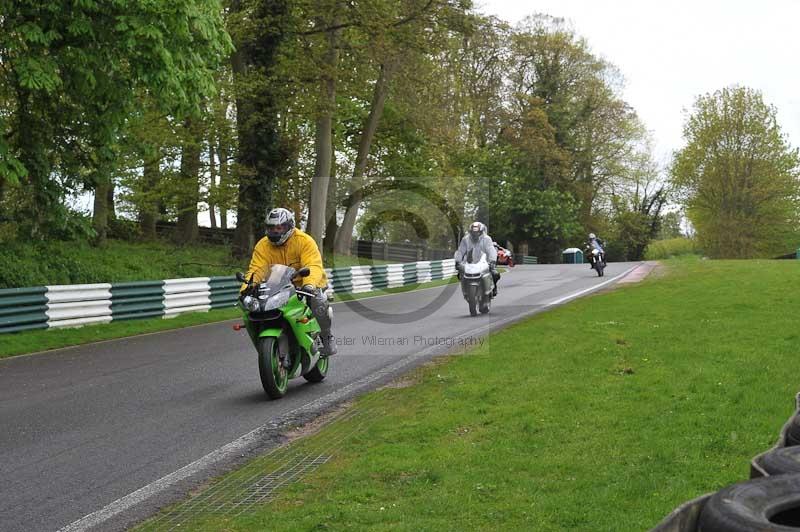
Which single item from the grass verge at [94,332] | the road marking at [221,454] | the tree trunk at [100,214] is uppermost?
the tree trunk at [100,214]

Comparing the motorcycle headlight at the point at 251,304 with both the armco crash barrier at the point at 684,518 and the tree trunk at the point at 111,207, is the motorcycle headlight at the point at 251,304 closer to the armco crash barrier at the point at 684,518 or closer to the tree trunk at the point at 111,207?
the armco crash barrier at the point at 684,518

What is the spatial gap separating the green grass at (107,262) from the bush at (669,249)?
48896mm

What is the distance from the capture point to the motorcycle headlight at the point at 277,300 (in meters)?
8.88

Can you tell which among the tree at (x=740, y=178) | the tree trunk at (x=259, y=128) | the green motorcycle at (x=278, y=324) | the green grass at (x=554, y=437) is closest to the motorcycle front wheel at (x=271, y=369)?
the green motorcycle at (x=278, y=324)

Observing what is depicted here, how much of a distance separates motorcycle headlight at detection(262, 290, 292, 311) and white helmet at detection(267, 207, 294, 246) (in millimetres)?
757

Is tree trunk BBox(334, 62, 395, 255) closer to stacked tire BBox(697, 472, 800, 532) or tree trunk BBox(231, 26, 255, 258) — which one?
tree trunk BBox(231, 26, 255, 258)

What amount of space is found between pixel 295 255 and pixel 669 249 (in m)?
67.5

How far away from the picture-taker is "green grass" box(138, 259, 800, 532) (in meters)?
5.03

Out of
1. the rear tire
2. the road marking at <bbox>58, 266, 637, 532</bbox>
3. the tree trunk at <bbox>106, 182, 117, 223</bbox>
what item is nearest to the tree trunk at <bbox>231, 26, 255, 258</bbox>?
the tree trunk at <bbox>106, 182, 117, 223</bbox>

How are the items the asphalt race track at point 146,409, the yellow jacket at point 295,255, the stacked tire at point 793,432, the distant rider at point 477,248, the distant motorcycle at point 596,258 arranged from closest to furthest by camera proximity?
the stacked tire at point 793,432
the asphalt race track at point 146,409
the yellow jacket at point 295,255
the distant rider at point 477,248
the distant motorcycle at point 596,258

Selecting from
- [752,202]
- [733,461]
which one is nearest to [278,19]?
[733,461]

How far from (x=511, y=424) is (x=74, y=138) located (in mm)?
13912

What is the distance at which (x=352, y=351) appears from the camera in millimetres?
13461

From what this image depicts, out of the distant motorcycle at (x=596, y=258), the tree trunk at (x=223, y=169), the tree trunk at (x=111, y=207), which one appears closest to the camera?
the tree trunk at (x=223, y=169)
